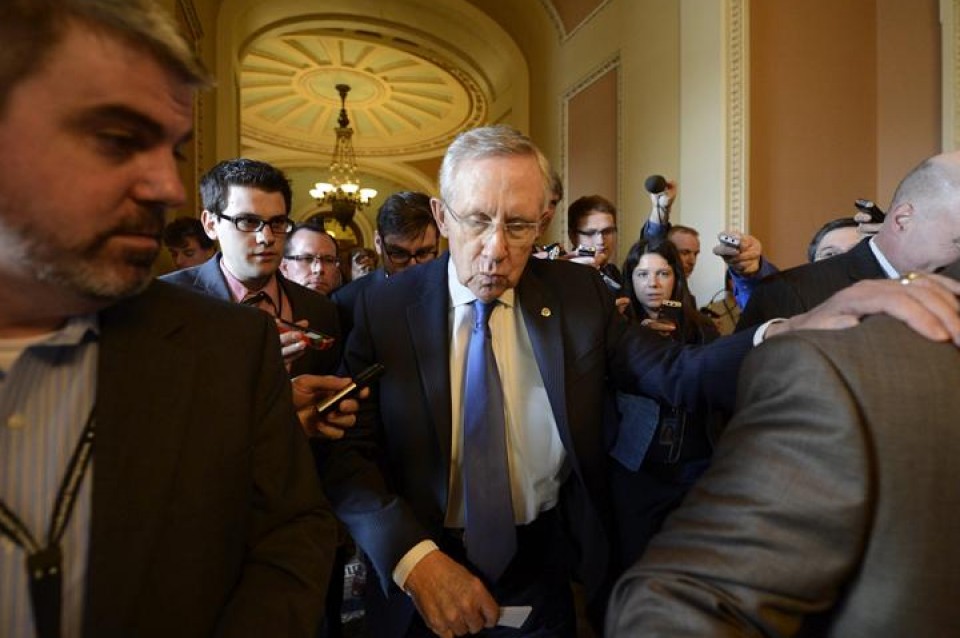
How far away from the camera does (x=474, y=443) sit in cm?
137

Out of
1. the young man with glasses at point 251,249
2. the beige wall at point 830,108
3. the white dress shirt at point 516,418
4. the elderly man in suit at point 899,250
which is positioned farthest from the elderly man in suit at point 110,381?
the beige wall at point 830,108

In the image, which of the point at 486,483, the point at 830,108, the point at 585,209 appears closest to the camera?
the point at 486,483

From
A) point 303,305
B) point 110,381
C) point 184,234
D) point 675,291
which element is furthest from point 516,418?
point 184,234

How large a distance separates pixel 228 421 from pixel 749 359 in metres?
0.79

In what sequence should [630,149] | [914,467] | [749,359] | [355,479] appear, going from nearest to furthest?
[914,467]
[749,359]
[355,479]
[630,149]

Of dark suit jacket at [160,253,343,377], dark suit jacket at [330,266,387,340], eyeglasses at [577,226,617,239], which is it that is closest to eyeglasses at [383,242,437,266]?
dark suit jacket at [330,266,387,340]

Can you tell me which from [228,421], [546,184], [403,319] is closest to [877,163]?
[546,184]

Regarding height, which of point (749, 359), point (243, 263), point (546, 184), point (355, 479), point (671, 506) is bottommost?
point (671, 506)

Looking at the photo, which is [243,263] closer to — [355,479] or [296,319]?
[296,319]

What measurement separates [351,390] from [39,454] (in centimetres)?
57

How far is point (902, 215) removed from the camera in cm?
167

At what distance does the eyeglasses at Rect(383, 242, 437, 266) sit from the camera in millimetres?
2660

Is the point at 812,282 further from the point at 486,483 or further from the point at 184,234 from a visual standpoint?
the point at 184,234

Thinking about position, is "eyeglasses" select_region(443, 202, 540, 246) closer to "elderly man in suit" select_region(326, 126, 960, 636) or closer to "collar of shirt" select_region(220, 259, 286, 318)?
"elderly man in suit" select_region(326, 126, 960, 636)
